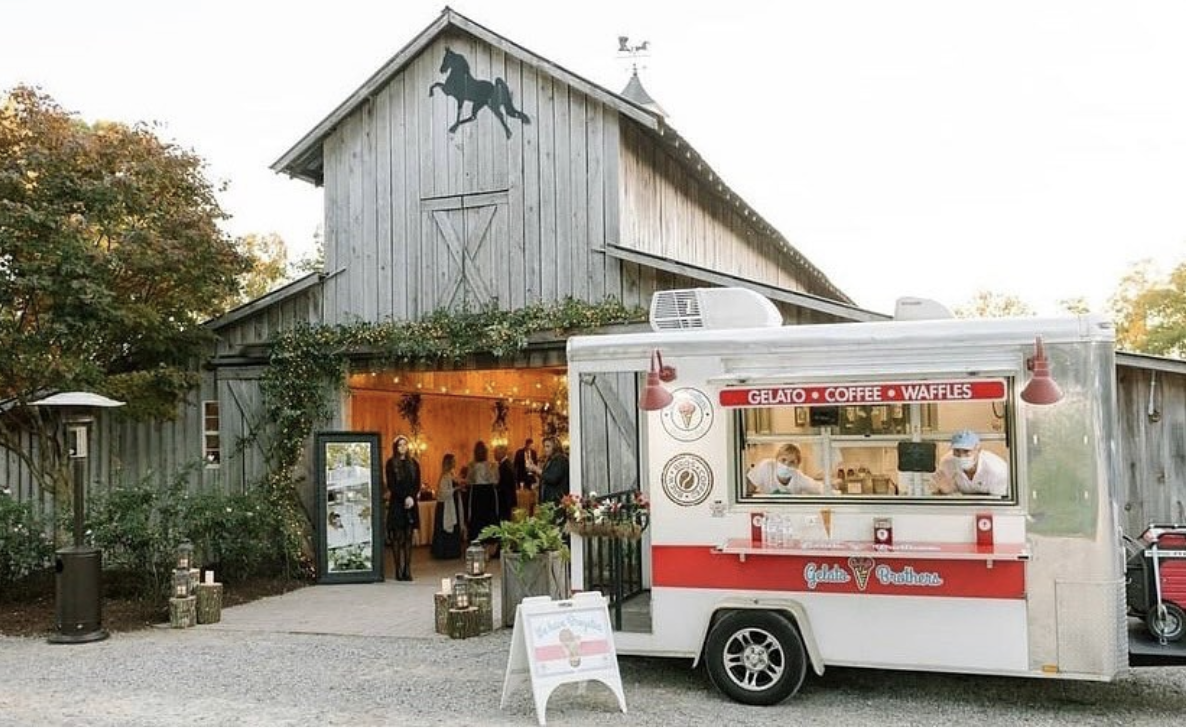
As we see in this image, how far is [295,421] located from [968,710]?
365 inches

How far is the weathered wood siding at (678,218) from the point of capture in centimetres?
1342

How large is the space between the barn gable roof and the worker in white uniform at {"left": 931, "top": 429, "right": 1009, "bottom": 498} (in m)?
4.50

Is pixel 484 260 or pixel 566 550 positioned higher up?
pixel 484 260

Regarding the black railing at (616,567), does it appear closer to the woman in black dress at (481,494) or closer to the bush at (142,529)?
the bush at (142,529)

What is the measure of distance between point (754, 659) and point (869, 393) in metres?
1.90

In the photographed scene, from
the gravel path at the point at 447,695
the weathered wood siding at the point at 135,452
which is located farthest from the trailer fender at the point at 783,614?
the weathered wood siding at the point at 135,452

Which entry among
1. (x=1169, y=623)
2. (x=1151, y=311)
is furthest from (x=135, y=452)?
(x=1151, y=311)

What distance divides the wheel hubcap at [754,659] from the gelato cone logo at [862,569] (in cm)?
67

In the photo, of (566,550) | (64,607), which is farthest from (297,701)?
(64,607)

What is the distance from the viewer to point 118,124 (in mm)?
14180

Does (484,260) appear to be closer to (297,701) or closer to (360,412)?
(360,412)

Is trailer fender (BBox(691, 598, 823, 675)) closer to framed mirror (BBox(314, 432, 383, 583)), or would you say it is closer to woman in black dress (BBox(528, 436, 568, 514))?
woman in black dress (BBox(528, 436, 568, 514))

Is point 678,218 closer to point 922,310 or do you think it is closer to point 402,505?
point 402,505

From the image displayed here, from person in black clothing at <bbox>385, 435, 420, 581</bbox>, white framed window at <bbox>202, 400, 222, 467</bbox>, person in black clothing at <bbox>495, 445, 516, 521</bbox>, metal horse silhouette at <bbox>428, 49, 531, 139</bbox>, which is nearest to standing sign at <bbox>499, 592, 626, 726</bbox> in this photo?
person in black clothing at <bbox>385, 435, 420, 581</bbox>
